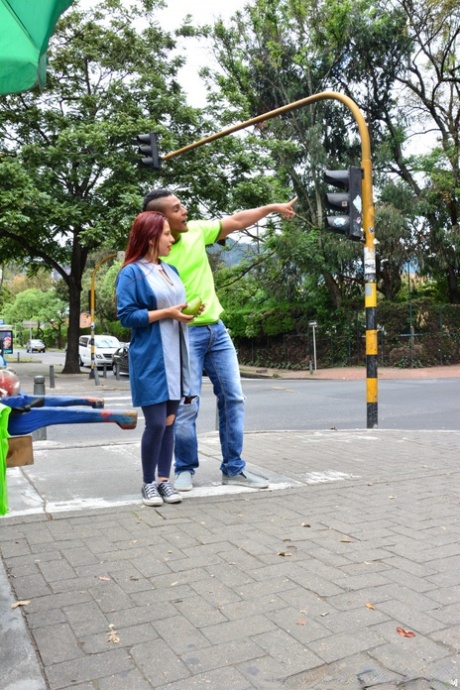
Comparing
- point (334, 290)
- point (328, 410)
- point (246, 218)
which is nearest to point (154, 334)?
point (246, 218)

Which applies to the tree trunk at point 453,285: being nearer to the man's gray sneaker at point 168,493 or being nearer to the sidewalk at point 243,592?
the sidewalk at point 243,592

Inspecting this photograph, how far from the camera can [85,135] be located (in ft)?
61.7

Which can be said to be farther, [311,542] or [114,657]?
[311,542]

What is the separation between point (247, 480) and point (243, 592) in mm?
1824

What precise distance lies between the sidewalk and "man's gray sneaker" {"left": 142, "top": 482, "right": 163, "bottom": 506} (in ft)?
0.17

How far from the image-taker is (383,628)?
2430 mm

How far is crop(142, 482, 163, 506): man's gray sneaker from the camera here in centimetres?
405

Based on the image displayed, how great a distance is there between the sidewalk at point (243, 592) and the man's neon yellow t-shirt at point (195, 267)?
125 centimetres

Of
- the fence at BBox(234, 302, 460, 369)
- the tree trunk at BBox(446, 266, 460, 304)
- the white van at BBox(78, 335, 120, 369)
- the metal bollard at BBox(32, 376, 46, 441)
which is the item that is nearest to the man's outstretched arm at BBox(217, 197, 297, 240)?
the metal bollard at BBox(32, 376, 46, 441)

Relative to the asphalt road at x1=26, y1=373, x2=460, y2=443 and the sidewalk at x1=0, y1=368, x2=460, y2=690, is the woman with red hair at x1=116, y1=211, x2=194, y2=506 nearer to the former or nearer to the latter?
the sidewalk at x1=0, y1=368, x2=460, y2=690

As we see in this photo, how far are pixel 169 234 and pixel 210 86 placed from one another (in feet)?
74.4

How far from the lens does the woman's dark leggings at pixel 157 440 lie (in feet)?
13.2

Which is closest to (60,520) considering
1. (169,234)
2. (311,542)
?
(311,542)

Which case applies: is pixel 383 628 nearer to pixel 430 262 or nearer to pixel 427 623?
pixel 427 623
